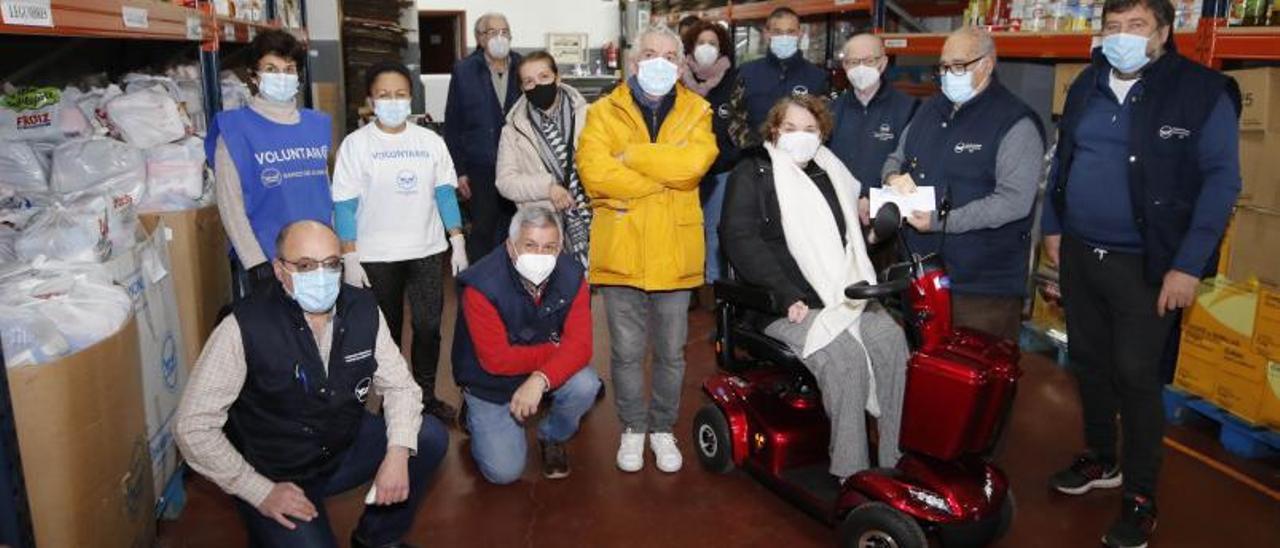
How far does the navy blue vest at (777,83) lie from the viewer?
4.50 metres

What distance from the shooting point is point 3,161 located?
2.74m

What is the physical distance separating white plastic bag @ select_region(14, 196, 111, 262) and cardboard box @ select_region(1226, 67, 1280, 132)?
3567mm

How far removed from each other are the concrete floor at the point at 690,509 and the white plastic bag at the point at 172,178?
0.96 m

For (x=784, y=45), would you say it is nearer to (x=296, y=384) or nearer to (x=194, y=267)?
(x=194, y=267)

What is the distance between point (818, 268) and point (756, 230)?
22cm

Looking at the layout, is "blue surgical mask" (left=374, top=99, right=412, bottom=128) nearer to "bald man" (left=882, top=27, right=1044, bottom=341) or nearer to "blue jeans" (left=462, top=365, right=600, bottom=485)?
"blue jeans" (left=462, top=365, right=600, bottom=485)

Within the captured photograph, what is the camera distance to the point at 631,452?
3.22 m

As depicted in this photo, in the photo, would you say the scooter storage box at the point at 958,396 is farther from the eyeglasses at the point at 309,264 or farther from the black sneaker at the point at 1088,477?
the eyeglasses at the point at 309,264

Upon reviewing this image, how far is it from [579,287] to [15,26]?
5.39 feet

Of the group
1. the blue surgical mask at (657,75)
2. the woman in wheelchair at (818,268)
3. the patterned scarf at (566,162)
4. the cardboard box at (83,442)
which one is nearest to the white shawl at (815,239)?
the woman in wheelchair at (818,268)

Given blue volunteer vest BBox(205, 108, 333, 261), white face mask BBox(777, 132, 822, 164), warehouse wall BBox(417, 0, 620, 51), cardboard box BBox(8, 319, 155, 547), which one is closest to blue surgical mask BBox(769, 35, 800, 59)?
white face mask BBox(777, 132, 822, 164)

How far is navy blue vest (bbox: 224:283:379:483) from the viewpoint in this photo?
2102 millimetres

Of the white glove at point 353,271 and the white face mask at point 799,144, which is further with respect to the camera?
the white glove at point 353,271

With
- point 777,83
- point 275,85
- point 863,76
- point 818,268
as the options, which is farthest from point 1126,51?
point 275,85
